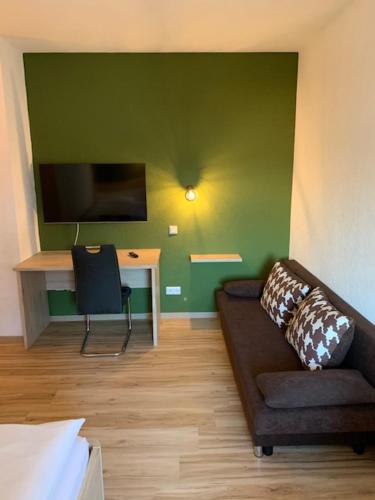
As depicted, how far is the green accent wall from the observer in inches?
139

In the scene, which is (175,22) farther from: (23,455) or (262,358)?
(23,455)

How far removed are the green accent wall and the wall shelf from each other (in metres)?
0.06

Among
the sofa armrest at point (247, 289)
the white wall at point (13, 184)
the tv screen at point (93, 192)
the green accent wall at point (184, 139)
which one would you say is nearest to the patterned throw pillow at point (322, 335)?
the sofa armrest at point (247, 289)

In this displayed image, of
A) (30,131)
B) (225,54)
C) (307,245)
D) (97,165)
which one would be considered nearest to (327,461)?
(307,245)

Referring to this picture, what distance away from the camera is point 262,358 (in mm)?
2447

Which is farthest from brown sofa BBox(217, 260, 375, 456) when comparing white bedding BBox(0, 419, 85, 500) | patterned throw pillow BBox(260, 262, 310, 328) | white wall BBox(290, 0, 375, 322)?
white bedding BBox(0, 419, 85, 500)

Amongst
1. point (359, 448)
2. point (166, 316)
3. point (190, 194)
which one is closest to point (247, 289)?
point (166, 316)

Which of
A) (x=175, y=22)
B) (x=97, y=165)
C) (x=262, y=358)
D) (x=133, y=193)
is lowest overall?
(x=262, y=358)

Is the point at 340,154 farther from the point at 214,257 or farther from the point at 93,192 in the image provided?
the point at 93,192

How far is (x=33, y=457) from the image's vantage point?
1243mm

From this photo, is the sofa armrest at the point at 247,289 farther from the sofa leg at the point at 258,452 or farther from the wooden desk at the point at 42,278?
the sofa leg at the point at 258,452

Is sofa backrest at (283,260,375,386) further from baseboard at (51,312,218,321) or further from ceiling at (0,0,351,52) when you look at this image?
ceiling at (0,0,351,52)

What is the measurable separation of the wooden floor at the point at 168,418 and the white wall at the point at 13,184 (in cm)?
47

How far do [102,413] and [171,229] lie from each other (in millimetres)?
1949
